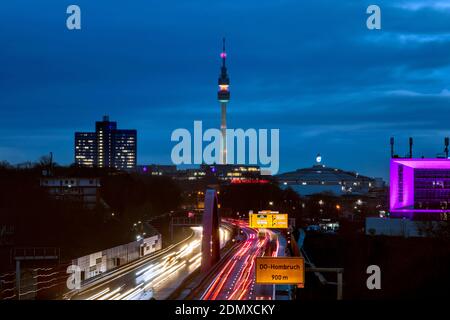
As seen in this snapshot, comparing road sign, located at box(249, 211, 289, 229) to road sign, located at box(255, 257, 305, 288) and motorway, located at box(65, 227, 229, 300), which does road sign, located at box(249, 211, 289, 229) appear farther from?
road sign, located at box(255, 257, 305, 288)

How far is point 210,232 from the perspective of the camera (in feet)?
121

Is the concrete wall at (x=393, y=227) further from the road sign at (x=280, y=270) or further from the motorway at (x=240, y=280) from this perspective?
the road sign at (x=280, y=270)

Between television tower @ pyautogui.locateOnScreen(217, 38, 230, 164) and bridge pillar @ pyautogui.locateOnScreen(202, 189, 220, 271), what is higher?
television tower @ pyautogui.locateOnScreen(217, 38, 230, 164)

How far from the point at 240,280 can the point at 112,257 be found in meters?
10.3

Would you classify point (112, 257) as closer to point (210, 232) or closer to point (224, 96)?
point (210, 232)

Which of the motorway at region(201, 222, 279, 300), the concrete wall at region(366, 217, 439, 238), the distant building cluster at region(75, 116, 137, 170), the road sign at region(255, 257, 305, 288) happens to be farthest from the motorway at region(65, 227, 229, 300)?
the distant building cluster at region(75, 116, 137, 170)

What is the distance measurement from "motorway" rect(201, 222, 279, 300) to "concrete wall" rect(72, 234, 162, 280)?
18.4 feet

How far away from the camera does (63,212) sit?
172 ft

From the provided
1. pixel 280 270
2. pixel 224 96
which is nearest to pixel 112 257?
pixel 280 270

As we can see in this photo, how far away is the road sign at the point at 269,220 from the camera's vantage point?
4741 cm

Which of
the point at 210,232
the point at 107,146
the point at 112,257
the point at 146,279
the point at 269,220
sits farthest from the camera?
the point at 107,146

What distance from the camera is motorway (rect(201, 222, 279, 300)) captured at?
981 inches

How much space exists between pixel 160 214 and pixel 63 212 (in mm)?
41991

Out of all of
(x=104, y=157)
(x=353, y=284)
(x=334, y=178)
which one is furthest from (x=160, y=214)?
(x=334, y=178)
